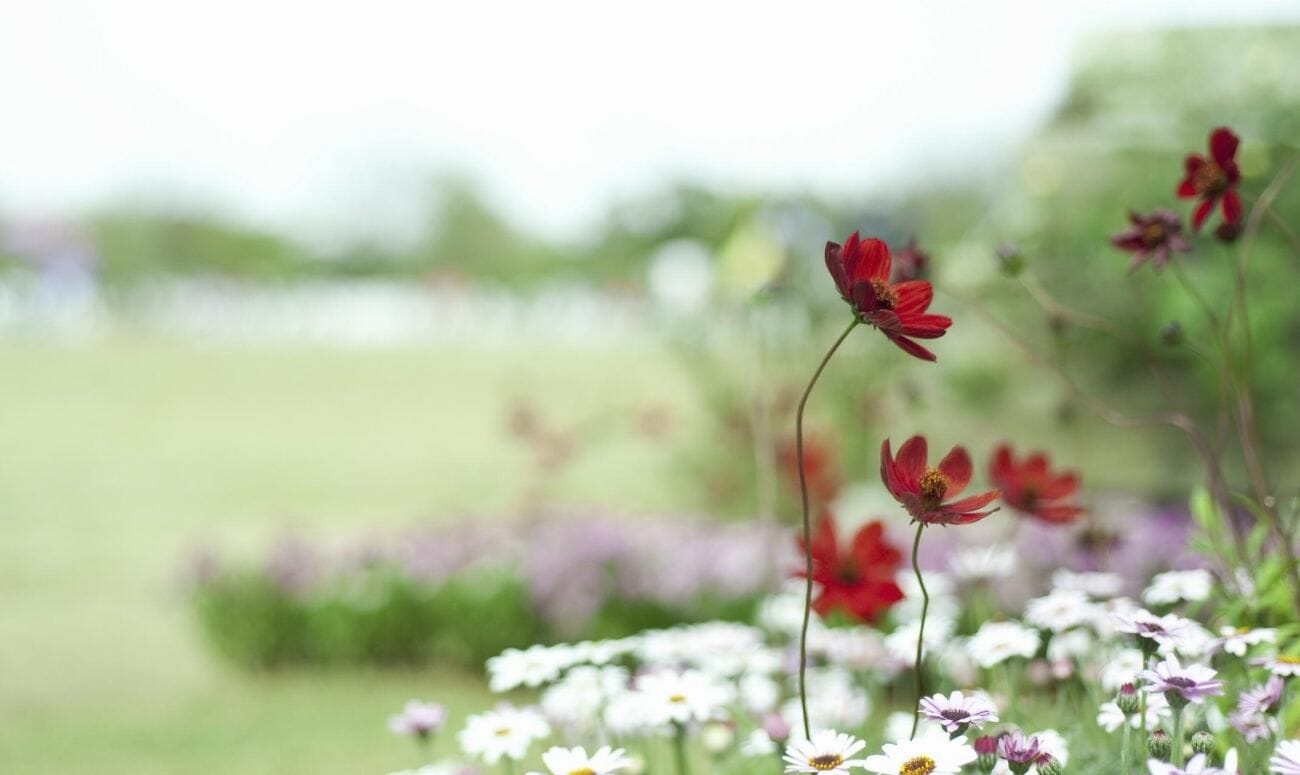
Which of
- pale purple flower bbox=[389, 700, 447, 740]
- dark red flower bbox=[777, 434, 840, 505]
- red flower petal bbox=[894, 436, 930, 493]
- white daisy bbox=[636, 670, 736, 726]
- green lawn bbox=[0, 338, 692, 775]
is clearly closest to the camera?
red flower petal bbox=[894, 436, 930, 493]

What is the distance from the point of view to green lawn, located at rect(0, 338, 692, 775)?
4125 mm

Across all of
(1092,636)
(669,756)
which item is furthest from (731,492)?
(1092,636)

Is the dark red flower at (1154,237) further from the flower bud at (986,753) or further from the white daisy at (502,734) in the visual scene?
the white daisy at (502,734)

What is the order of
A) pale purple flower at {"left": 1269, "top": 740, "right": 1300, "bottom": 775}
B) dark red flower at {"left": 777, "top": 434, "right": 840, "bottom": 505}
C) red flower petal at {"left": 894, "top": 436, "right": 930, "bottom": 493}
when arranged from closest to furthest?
pale purple flower at {"left": 1269, "top": 740, "right": 1300, "bottom": 775} → red flower petal at {"left": 894, "top": 436, "right": 930, "bottom": 493} → dark red flower at {"left": 777, "top": 434, "right": 840, "bottom": 505}

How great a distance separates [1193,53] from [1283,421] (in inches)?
86.1

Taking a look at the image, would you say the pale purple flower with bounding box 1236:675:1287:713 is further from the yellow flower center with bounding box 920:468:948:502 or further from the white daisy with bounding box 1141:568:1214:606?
the yellow flower center with bounding box 920:468:948:502

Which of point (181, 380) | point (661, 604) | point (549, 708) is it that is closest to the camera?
point (549, 708)

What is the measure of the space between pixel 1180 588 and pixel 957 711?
756mm

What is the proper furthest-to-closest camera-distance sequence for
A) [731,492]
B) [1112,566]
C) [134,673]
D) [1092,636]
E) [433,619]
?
[731,492]
[134,673]
[433,619]
[1112,566]
[1092,636]

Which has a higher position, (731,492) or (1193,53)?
(1193,53)

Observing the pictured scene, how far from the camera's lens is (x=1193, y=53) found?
19.6 feet

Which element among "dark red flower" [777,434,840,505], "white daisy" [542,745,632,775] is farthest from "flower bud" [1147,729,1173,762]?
"dark red flower" [777,434,840,505]

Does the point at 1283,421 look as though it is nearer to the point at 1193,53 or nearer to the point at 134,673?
the point at 1193,53

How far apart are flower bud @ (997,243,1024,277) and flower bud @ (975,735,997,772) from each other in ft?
2.44
